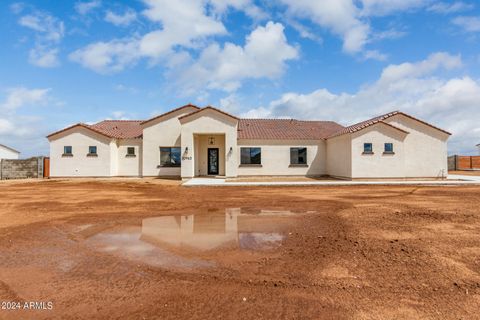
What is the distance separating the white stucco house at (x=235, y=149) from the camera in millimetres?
19328

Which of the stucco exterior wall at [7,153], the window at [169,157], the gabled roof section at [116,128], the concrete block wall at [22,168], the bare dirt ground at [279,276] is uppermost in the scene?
the gabled roof section at [116,128]

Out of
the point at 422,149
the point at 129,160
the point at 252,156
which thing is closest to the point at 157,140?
the point at 129,160

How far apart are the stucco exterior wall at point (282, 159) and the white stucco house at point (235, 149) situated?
0.23 feet

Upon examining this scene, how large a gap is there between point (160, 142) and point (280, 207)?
49.6 feet

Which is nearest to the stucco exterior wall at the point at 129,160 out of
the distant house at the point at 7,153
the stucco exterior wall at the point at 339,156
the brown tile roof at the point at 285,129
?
the brown tile roof at the point at 285,129

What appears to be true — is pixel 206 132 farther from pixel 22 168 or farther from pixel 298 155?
pixel 22 168

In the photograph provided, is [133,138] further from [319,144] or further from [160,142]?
[319,144]

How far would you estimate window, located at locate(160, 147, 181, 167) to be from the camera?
22406 mm

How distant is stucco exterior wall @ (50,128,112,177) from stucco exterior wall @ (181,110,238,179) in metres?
6.41

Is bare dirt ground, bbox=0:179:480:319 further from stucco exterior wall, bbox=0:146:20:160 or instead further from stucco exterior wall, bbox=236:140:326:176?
stucco exterior wall, bbox=0:146:20:160

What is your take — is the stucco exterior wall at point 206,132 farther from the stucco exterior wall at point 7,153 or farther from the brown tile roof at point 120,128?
the stucco exterior wall at point 7,153

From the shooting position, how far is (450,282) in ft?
11.7

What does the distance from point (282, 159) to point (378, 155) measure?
672 cm

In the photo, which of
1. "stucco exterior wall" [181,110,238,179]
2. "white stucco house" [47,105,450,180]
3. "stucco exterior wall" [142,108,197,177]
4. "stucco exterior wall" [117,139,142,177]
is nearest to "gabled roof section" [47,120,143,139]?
"white stucco house" [47,105,450,180]
